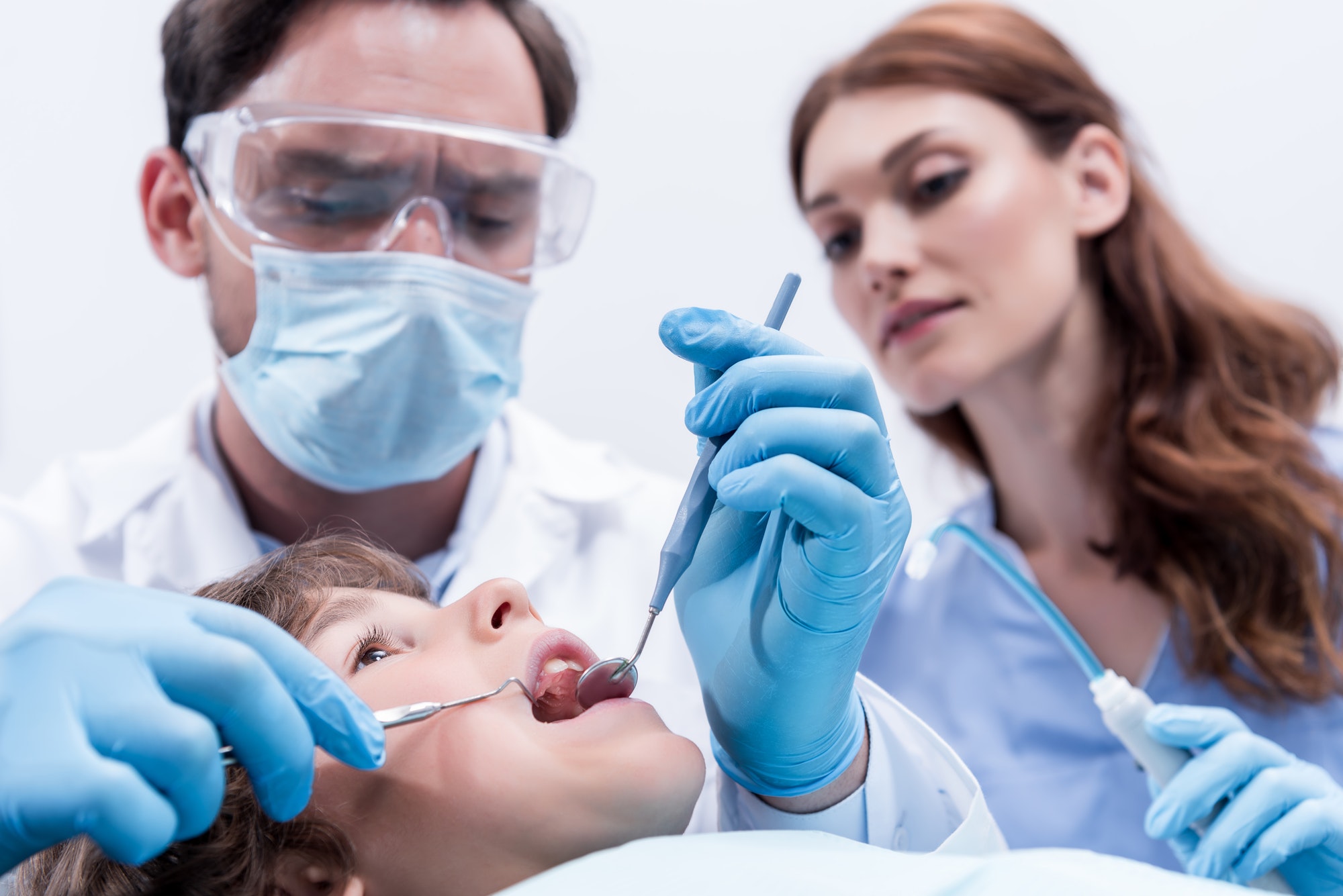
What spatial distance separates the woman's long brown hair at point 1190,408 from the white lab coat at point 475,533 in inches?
33.7

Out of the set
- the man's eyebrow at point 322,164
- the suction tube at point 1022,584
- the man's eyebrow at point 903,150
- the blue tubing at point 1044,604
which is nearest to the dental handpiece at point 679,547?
the suction tube at point 1022,584

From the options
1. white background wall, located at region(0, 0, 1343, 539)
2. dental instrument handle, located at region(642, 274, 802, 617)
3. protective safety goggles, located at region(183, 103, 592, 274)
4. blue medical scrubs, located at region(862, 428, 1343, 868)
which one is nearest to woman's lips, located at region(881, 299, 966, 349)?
white background wall, located at region(0, 0, 1343, 539)

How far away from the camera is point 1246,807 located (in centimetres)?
124

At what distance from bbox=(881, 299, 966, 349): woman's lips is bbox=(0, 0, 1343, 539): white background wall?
32 cm

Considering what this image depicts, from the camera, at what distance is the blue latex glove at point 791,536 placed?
924mm

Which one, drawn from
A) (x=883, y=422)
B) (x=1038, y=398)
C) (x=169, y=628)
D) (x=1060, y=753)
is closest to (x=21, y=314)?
Answer: (x=169, y=628)

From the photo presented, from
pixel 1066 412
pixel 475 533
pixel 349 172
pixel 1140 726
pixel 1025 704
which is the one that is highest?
pixel 349 172

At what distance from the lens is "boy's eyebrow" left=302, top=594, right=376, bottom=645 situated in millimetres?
999

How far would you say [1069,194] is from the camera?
78.4 inches

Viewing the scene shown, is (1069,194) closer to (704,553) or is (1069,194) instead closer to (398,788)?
(704,553)

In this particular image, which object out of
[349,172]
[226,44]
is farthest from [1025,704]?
[226,44]

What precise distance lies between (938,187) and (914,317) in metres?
0.25

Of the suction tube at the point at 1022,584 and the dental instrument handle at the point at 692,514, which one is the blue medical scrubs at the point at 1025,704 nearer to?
the suction tube at the point at 1022,584

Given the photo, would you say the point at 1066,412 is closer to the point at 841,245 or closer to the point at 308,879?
the point at 841,245
